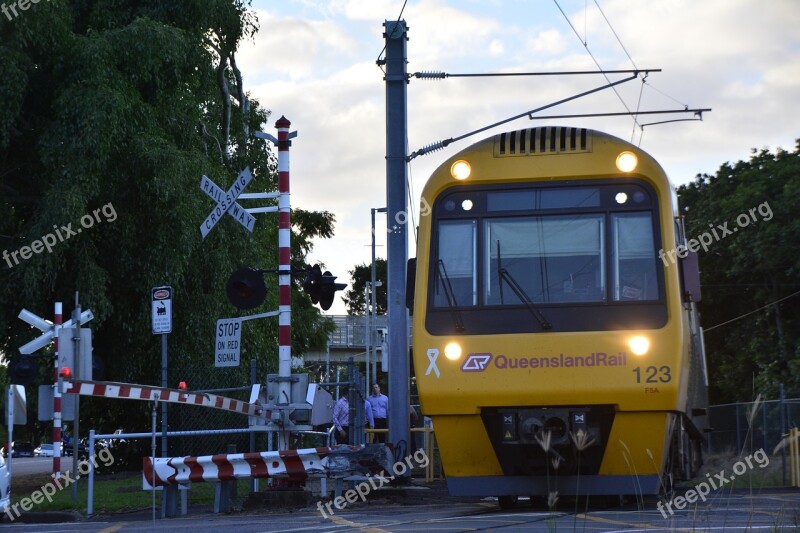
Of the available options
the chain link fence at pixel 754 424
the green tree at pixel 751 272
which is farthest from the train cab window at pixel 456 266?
the green tree at pixel 751 272

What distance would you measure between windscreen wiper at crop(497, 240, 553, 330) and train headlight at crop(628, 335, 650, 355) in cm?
72

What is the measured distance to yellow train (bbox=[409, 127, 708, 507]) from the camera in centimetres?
1184

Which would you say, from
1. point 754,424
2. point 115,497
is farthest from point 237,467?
point 754,424

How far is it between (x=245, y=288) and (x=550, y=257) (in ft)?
12.8

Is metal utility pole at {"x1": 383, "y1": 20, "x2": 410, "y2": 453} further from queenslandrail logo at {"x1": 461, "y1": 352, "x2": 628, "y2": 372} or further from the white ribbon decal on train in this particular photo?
queenslandrail logo at {"x1": 461, "y1": 352, "x2": 628, "y2": 372}

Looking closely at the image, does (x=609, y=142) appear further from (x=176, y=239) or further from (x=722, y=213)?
(x=722, y=213)

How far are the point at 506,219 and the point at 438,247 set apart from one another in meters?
0.68

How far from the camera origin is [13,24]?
2178 centimetres

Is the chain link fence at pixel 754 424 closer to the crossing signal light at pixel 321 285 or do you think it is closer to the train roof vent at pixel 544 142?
the crossing signal light at pixel 321 285

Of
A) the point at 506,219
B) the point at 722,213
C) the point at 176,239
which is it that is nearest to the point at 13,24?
the point at 176,239

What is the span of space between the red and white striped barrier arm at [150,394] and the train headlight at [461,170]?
3587mm

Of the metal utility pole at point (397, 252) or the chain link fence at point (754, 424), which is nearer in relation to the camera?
the metal utility pole at point (397, 252)

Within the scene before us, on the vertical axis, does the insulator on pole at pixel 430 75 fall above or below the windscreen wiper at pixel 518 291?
above

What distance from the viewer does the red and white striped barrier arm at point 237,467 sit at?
13.9 meters
